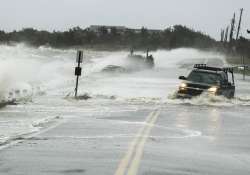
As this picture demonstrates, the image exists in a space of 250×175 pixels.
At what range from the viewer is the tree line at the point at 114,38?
153 meters

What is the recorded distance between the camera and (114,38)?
166 m

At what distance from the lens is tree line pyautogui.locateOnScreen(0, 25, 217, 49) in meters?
153

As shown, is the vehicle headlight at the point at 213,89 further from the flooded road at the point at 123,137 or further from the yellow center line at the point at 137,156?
the yellow center line at the point at 137,156

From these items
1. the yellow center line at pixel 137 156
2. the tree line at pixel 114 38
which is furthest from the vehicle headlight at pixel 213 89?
the tree line at pixel 114 38

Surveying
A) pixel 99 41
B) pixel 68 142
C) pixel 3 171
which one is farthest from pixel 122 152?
pixel 99 41

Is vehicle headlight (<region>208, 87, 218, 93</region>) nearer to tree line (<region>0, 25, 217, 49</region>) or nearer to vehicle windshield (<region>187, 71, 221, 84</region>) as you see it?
vehicle windshield (<region>187, 71, 221, 84</region>)

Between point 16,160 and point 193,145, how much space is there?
420 cm

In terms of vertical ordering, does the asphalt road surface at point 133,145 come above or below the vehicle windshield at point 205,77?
below

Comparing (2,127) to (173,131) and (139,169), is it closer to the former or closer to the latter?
(173,131)

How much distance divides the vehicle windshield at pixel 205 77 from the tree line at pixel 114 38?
384 feet

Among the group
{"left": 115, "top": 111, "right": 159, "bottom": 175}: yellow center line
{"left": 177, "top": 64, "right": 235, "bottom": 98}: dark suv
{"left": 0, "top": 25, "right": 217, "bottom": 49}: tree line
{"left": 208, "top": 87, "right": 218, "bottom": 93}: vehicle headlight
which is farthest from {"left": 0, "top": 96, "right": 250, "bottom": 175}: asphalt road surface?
{"left": 0, "top": 25, "right": 217, "bottom": 49}: tree line

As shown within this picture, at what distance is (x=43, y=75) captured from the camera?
180ft

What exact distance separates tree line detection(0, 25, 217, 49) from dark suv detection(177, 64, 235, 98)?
117 meters

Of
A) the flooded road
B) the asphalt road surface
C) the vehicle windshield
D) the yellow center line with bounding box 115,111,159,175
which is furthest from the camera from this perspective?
the vehicle windshield
